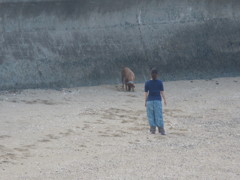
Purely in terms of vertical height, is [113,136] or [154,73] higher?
[154,73]

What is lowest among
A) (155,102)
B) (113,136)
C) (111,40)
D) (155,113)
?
(113,136)

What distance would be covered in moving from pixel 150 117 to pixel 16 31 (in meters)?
7.48

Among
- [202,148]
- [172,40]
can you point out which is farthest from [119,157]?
[172,40]

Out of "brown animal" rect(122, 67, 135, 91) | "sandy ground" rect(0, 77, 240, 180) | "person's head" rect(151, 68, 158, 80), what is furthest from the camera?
"brown animal" rect(122, 67, 135, 91)

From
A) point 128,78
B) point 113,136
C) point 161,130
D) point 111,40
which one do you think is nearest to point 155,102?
point 161,130

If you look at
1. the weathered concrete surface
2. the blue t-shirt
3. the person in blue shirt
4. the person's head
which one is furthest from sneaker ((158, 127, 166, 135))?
the weathered concrete surface

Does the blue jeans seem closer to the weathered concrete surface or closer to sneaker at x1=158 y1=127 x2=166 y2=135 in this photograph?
sneaker at x1=158 y1=127 x2=166 y2=135

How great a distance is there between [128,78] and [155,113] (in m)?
6.22

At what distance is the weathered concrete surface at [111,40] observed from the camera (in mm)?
19125

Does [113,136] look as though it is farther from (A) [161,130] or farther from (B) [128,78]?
(B) [128,78]

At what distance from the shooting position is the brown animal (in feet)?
62.4

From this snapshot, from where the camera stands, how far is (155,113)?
1305 centimetres

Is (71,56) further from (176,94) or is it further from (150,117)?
(150,117)

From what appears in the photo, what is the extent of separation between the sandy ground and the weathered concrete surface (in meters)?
1.12
